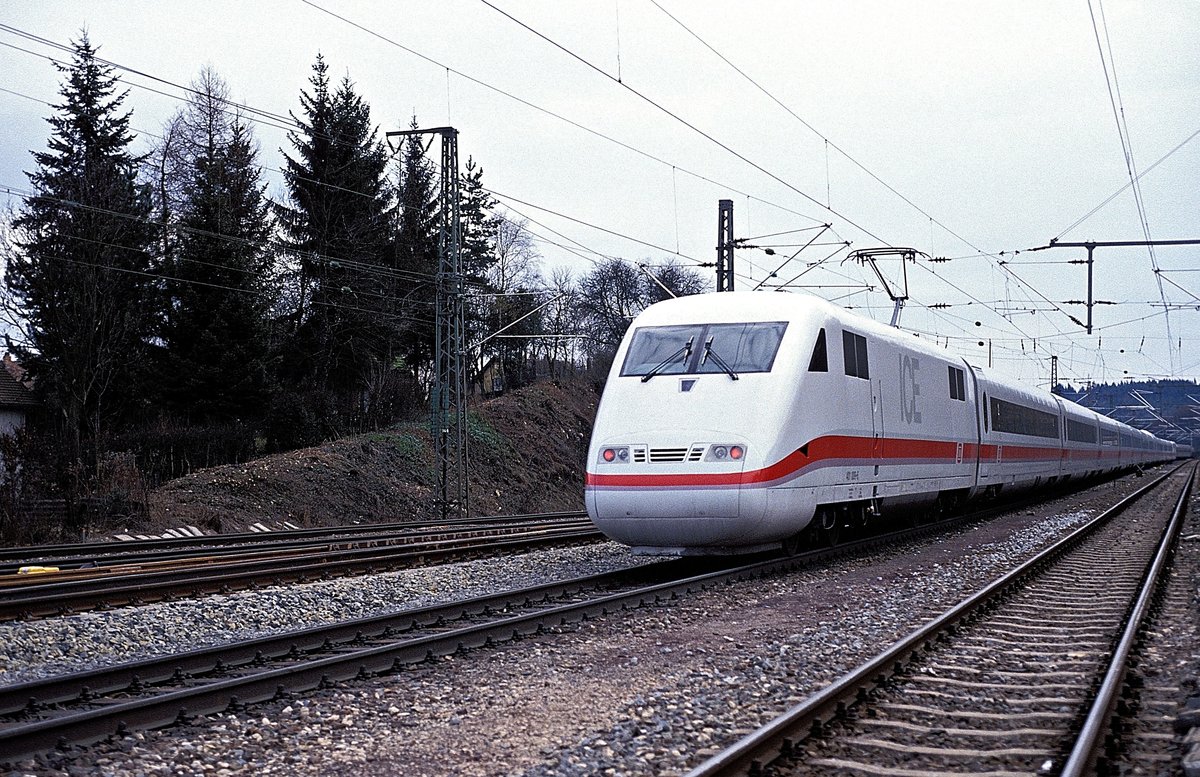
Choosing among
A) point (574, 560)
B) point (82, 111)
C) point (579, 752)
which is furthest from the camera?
point (82, 111)

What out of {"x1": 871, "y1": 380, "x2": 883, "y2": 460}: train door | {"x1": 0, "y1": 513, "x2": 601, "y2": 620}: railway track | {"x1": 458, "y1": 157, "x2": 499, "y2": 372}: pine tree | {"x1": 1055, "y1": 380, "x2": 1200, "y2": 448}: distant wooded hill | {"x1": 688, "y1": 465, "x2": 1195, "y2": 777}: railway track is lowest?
{"x1": 688, "y1": 465, "x2": 1195, "y2": 777}: railway track

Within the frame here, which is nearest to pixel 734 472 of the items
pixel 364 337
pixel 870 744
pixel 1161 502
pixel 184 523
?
pixel 870 744

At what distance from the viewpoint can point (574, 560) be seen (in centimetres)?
1600

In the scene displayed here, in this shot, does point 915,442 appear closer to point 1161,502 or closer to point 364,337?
point 1161,502

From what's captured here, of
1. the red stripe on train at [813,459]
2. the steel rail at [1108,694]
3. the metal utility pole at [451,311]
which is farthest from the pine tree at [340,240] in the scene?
the steel rail at [1108,694]

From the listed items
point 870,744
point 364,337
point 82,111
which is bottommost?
point 870,744

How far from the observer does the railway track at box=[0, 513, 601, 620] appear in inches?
452

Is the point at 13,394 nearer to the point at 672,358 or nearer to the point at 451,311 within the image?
the point at 451,311

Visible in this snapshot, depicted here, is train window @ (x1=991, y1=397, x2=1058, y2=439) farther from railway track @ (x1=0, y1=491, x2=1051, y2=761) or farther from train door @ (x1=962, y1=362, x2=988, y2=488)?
railway track @ (x1=0, y1=491, x2=1051, y2=761)

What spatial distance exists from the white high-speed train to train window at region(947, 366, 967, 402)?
3462 millimetres

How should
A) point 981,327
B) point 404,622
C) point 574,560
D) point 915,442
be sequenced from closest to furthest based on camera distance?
point 404,622 → point 574,560 → point 915,442 → point 981,327

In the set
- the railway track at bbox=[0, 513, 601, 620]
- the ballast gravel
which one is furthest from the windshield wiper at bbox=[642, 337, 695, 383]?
the railway track at bbox=[0, 513, 601, 620]

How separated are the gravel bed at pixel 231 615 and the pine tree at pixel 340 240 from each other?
89.1 ft

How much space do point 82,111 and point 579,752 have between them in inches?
1570
